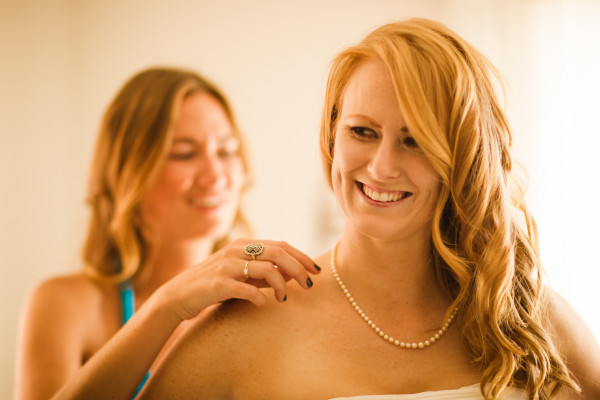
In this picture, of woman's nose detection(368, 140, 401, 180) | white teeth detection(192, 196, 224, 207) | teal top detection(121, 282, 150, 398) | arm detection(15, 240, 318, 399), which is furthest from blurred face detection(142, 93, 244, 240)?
woman's nose detection(368, 140, 401, 180)

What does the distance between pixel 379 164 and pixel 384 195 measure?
3.1 inches

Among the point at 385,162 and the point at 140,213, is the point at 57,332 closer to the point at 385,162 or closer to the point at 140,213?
the point at 140,213

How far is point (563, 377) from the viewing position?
141 cm

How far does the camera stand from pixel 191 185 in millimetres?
2232

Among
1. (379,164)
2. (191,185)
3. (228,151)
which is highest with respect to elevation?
(379,164)

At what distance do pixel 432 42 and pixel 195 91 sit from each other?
126 centimetres

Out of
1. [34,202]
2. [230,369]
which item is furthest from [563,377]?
[34,202]

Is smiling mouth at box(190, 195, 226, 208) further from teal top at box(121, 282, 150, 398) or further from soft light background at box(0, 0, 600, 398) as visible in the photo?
soft light background at box(0, 0, 600, 398)

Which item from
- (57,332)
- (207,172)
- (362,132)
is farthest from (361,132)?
(57,332)

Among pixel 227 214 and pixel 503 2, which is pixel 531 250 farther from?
pixel 503 2

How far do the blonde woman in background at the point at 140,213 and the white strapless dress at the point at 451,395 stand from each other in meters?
0.84

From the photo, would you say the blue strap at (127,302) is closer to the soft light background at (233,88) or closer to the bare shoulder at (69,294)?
the bare shoulder at (69,294)

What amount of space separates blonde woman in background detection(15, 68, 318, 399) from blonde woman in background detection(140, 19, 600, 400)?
62 cm

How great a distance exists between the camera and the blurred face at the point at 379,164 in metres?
1.28
